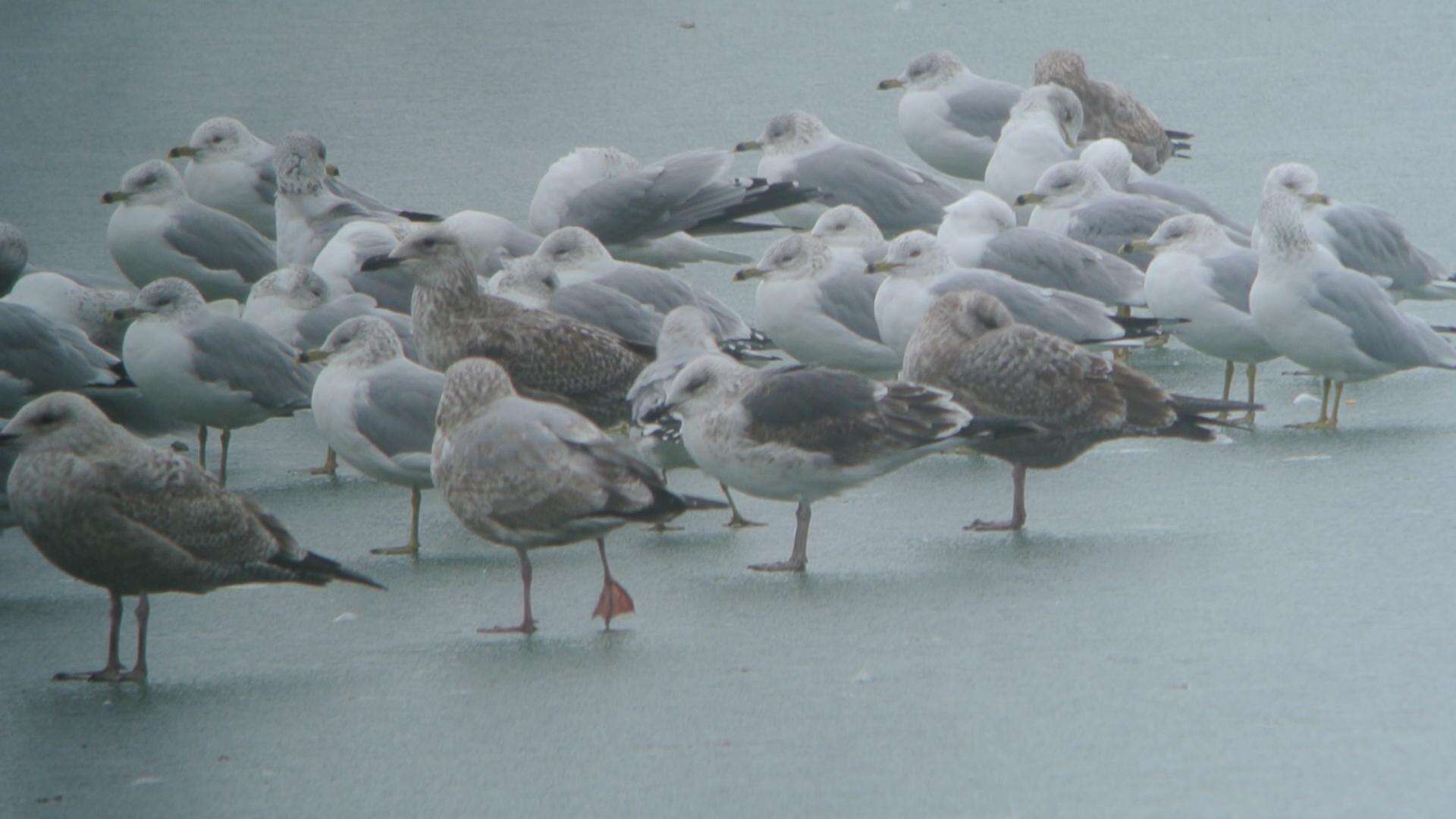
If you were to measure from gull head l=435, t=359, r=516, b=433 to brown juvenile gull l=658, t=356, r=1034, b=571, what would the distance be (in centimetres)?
52

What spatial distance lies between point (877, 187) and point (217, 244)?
110 inches

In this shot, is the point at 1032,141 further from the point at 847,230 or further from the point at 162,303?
the point at 162,303

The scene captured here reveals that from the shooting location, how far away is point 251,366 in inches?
252

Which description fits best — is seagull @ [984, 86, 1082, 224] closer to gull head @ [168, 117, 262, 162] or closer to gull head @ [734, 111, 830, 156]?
gull head @ [734, 111, 830, 156]

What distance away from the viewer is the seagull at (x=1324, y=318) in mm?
6504

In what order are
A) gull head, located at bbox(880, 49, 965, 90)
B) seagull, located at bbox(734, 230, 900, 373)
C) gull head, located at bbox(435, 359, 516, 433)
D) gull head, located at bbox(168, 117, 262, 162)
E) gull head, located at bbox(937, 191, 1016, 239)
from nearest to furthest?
gull head, located at bbox(435, 359, 516, 433) < seagull, located at bbox(734, 230, 900, 373) < gull head, located at bbox(937, 191, 1016, 239) < gull head, located at bbox(168, 117, 262, 162) < gull head, located at bbox(880, 49, 965, 90)

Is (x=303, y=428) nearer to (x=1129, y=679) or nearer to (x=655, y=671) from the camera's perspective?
(x=655, y=671)

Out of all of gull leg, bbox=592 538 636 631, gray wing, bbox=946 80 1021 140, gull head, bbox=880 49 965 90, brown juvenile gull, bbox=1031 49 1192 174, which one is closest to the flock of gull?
gull leg, bbox=592 538 636 631

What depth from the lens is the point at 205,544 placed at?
452cm

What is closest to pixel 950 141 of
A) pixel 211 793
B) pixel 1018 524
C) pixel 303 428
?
pixel 303 428

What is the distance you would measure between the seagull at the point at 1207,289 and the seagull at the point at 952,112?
8.71 ft

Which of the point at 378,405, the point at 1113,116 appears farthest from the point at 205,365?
the point at 1113,116

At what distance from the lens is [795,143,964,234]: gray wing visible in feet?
28.4

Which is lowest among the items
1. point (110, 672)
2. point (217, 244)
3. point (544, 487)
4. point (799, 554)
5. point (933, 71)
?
point (110, 672)
